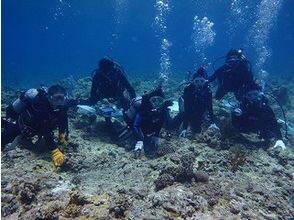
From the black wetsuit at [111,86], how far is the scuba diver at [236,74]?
3179 millimetres

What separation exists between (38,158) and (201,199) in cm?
417

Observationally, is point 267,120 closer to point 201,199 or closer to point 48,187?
point 201,199

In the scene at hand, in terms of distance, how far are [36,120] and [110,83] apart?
13.5 ft

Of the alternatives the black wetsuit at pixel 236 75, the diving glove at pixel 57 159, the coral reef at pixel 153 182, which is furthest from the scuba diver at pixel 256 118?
the diving glove at pixel 57 159

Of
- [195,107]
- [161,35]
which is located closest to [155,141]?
[195,107]

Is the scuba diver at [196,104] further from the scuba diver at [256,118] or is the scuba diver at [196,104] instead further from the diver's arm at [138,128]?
the diver's arm at [138,128]

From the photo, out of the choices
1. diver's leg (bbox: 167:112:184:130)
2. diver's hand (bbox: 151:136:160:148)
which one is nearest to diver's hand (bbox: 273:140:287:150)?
diver's leg (bbox: 167:112:184:130)

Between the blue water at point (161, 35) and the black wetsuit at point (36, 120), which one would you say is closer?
the black wetsuit at point (36, 120)

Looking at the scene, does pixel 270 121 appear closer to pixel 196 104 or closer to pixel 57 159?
pixel 196 104

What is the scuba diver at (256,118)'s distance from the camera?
33.6 ft

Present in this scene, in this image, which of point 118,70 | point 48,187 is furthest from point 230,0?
point 48,187

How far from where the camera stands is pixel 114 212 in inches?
220

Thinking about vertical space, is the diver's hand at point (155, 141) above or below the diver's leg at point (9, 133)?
above

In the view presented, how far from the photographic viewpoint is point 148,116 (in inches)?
376
